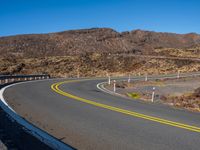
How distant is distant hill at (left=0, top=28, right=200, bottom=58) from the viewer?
339 feet

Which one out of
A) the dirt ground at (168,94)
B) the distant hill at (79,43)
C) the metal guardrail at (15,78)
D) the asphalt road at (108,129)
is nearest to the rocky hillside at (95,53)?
the distant hill at (79,43)

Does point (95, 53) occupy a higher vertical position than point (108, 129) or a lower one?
lower

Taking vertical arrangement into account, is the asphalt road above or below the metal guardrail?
above

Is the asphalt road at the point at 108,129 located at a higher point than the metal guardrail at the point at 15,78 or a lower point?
higher

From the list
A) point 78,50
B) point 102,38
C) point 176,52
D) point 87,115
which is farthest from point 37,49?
point 87,115

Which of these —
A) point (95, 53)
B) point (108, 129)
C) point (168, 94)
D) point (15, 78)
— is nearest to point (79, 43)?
point (95, 53)

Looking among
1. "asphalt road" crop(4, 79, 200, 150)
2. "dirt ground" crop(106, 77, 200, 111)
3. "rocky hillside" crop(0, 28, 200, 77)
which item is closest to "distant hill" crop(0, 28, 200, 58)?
"rocky hillside" crop(0, 28, 200, 77)

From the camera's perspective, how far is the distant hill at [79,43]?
339 ft

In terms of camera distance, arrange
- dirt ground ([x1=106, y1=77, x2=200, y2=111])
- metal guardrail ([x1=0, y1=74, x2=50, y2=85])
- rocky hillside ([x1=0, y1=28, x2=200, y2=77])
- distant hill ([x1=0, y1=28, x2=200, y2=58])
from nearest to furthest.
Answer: dirt ground ([x1=106, y1=77, x2=200, y2=111])
metal guardrail ([x1=0, y1=74, x2=50, y2=85])
rocky hillside ([x1=0, y1=28, x2=200, y2=77])
distant hill ([x1=0, y1=28, x2=200, y2=58])

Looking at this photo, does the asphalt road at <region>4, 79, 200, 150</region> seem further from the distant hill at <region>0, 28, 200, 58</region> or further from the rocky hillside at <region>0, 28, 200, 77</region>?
the distant hill at <region>0, 28, 200, 58</region>

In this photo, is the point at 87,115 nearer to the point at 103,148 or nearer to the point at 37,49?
the point at 103,148

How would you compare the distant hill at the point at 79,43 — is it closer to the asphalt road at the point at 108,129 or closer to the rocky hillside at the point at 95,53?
the rocky hillside at the point at 95,53

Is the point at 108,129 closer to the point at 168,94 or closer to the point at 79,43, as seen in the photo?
the point at 168,94

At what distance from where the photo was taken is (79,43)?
117 meters
